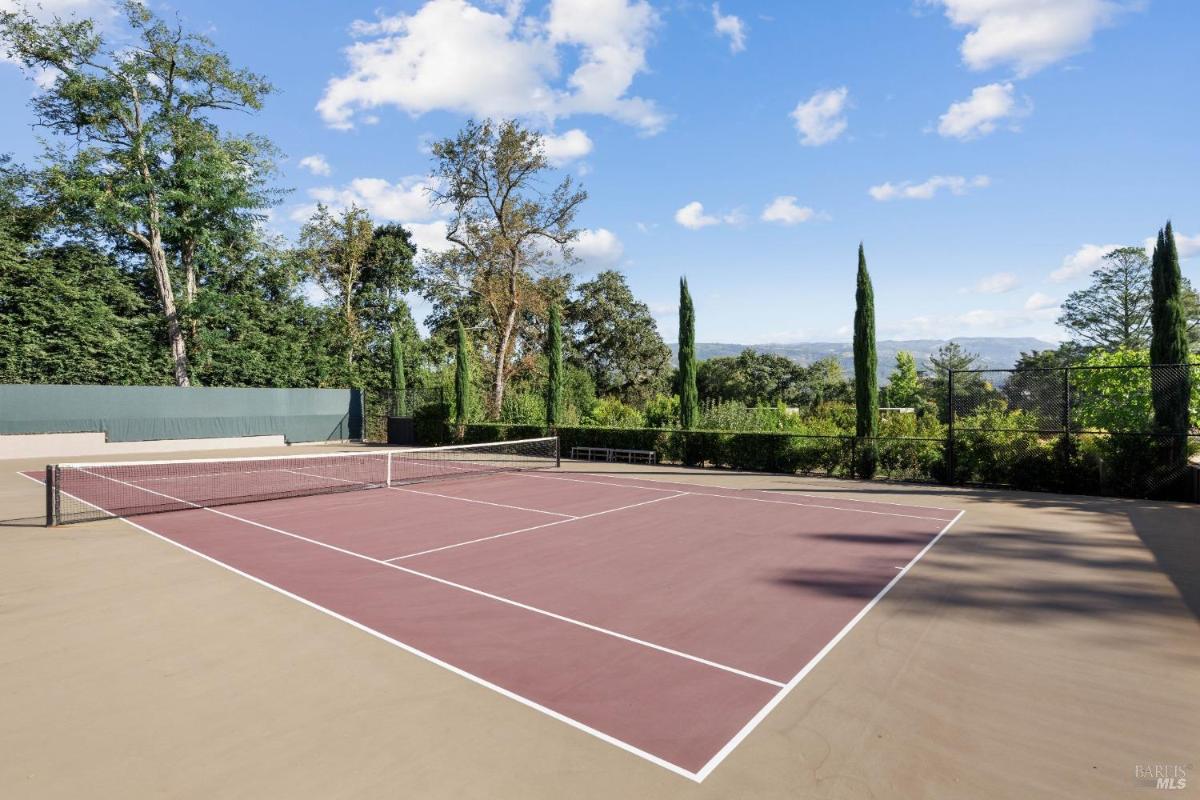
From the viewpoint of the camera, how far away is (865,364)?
19000 millimetres

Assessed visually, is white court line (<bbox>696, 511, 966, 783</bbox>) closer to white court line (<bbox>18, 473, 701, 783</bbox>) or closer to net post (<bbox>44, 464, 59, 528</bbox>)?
white court line (<bbox>18, 473, 701, 783</bbox>)

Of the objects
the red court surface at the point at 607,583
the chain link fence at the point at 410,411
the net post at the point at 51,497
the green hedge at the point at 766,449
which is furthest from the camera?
the chain link fence at the point at 410,411

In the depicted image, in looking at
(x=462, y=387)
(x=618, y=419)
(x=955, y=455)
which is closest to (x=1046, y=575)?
(x=955, y=455)

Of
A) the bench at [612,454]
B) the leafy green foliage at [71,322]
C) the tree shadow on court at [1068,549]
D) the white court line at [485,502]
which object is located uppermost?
the leafy green foliage at [71,322]

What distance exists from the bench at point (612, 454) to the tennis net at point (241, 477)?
1.15m

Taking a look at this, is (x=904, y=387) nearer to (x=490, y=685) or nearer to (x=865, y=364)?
(x=865, y=364)

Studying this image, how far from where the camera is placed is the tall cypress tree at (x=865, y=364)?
18.0 meters

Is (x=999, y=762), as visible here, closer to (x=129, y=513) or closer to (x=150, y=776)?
(x=150, y=776)

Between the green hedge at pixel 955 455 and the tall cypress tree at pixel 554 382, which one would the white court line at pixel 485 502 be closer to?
the green hedge at pixel 955 455

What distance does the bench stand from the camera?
22047mm

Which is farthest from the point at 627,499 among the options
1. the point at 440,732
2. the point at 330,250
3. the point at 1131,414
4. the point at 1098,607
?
the point at 330,250

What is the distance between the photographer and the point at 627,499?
13.5 m

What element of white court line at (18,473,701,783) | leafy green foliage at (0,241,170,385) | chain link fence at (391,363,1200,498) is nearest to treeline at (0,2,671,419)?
leafy green foliage at (0,241,170,385)

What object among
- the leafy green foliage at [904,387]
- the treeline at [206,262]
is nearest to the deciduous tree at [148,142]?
the treeline at [206,262]
